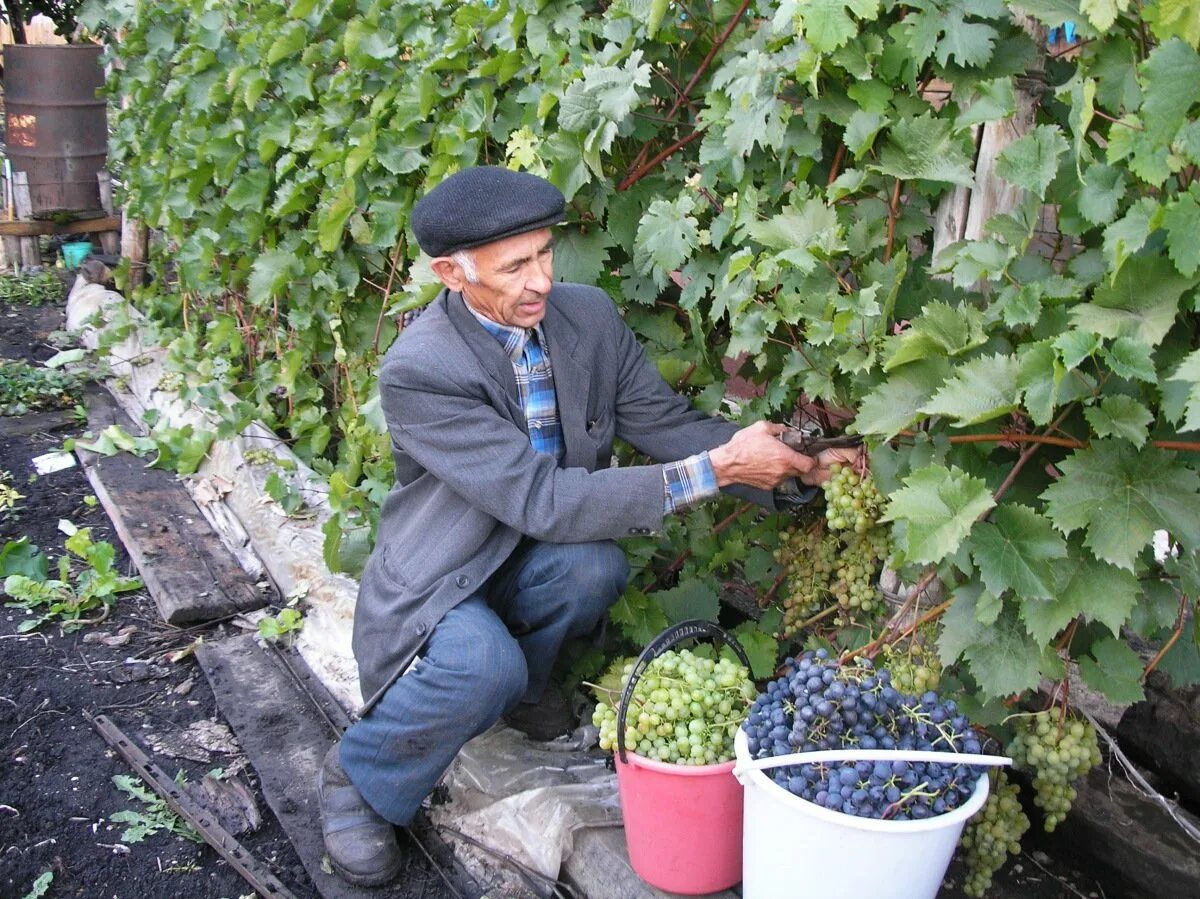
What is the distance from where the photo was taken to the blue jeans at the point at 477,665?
254 centimetres

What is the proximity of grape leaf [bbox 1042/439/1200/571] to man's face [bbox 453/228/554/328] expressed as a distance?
1.18 m

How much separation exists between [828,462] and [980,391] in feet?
2.08

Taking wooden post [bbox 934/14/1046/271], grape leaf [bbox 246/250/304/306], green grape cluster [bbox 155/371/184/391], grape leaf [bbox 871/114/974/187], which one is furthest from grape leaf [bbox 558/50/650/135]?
green grape cluster [bbox 155/371/184/391]

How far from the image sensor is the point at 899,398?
200cm

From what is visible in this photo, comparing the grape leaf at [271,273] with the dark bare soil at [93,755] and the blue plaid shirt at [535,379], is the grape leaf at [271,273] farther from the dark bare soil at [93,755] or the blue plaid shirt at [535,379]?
the blue plaid shirt at [535,379]

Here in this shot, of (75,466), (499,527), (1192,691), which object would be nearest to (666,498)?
(499,527)

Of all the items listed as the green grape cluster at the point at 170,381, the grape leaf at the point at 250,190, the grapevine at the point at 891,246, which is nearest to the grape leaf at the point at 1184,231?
the grapevine at the point at 891,246

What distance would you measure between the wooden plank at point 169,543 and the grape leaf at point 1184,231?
320 cm

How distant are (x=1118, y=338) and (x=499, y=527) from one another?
147 centimetres

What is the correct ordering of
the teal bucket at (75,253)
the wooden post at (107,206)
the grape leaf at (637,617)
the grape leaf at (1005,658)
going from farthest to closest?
the teal bucket at (75,253) < the wooden post at (107,206) < the grape leaf at (637,617) < the grape leaf at (1005,658)

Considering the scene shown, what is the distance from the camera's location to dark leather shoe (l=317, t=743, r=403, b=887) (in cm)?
265

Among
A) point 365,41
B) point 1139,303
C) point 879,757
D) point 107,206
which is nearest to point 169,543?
point 365,41

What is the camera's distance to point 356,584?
3803 millimetres

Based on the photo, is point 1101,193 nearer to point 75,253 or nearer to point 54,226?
point 54,226
